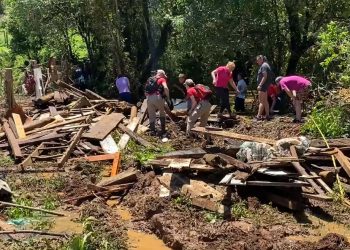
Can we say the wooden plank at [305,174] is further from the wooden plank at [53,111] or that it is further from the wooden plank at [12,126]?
the wooden plank at [53,111]

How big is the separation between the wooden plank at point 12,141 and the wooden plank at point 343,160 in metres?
6.97

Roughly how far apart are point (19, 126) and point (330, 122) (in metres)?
7.92

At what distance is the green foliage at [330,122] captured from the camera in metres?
12.1

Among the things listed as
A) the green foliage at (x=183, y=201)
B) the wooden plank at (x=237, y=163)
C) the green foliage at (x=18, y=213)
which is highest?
the wooden plank at (x=237, y=163)

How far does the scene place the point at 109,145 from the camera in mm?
13008

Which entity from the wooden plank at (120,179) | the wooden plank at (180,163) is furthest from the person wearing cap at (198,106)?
the wooden plank at (180,163)

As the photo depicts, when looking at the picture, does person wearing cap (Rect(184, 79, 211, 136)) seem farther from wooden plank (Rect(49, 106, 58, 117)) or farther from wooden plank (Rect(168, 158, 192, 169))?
wooden plank (Rect(49, 106, 58, 117))

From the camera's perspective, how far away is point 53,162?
12.1m

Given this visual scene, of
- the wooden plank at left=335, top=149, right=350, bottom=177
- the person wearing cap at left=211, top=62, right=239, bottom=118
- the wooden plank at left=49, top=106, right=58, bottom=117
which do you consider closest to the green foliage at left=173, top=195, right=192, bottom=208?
the wooden plank at left=335, top=149, right=350, bottom=177

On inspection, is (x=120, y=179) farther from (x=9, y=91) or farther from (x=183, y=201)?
(x=9, y=91)

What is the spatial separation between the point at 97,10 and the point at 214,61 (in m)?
5.82

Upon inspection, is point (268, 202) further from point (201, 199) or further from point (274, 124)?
point (274, 124)

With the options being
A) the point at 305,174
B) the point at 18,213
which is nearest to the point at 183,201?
the point at 305,174

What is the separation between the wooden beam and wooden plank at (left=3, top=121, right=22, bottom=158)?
18cm
